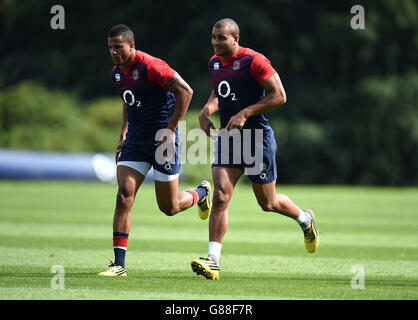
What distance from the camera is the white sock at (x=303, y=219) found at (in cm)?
989

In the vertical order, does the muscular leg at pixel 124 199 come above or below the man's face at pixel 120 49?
below

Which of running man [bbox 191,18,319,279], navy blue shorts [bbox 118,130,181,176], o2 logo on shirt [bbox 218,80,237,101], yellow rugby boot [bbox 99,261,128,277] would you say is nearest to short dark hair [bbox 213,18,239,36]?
running man [bbox 191,18,319,279]

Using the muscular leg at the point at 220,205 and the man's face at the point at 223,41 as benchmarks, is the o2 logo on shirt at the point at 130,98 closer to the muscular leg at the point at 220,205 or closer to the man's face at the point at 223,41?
the man's face at the point at 223,41

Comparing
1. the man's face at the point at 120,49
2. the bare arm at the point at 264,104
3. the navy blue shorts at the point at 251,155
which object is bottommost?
the navy blue shorts at the point at 251,155

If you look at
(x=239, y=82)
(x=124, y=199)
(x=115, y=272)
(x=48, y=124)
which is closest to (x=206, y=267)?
(x=115, y=272)

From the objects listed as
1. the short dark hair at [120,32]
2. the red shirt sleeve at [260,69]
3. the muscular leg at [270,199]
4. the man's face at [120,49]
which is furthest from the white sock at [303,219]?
the short dark hair at [120,32]

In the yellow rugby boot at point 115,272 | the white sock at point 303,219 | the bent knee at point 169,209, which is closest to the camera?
the yellow rugby boot at point 115,272

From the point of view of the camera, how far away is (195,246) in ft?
41.2

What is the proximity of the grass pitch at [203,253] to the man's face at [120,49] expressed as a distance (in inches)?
92.7

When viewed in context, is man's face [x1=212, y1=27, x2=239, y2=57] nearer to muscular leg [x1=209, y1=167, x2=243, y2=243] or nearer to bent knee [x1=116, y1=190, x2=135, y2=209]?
muscular leg [x1=209, y1=167, x2=243, y2=243]

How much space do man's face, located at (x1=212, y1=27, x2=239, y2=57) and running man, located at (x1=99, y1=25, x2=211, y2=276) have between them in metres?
0.54

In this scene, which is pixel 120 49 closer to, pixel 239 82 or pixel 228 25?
pixel 228 25

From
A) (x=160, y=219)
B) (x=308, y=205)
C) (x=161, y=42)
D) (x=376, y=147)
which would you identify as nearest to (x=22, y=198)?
(x=160, y=219)
